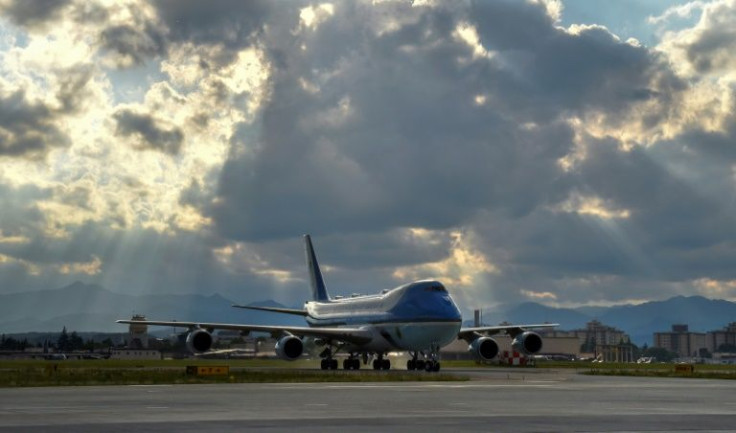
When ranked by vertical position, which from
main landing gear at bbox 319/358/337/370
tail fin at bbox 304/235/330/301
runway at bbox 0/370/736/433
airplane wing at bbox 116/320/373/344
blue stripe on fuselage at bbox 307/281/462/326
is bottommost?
runway at bbox 0/370/736/433

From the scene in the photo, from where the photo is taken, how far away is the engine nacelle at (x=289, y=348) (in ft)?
254

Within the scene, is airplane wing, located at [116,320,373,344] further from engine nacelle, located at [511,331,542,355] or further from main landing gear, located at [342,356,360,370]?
engine nacelle, located at [511,331,542,355]

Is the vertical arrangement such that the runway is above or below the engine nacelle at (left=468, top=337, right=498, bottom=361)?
below

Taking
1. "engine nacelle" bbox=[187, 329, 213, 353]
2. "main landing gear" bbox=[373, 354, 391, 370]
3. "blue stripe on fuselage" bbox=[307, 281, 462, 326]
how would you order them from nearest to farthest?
"blue stripe on fuselage" bbox=[307, 281, 462, 326] → "engine nacelle" bbox=[187, 329, 213, 353] → "main landing gear" bbox=[373, 354, 391, 370]

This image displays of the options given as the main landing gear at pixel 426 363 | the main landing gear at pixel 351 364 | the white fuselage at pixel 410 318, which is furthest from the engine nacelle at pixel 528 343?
the main landing gear at pixel 351 364

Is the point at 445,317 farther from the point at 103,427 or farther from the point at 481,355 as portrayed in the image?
the point at 103,427

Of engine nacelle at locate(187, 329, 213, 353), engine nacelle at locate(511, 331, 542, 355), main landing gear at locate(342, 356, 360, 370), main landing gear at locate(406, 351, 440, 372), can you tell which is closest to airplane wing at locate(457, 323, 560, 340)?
engine nacelle at locate(511, 331, 542, 355)

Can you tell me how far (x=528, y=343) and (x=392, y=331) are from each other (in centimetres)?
1150

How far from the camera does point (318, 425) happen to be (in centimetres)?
2544

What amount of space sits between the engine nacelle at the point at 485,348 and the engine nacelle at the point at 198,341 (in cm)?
1978

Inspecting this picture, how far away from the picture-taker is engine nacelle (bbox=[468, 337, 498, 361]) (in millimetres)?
79500

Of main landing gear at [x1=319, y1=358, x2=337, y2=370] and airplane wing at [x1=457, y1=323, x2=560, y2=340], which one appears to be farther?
airplane wing at [x1=457, y1=323, x2=560, y2=340]

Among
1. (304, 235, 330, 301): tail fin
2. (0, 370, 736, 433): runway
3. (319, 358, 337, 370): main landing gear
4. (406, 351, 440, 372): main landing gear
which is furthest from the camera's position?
(304, 235, 330, 301): tail fin

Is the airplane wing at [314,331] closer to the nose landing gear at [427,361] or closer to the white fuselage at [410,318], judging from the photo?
the white fuselage at [410,318]
